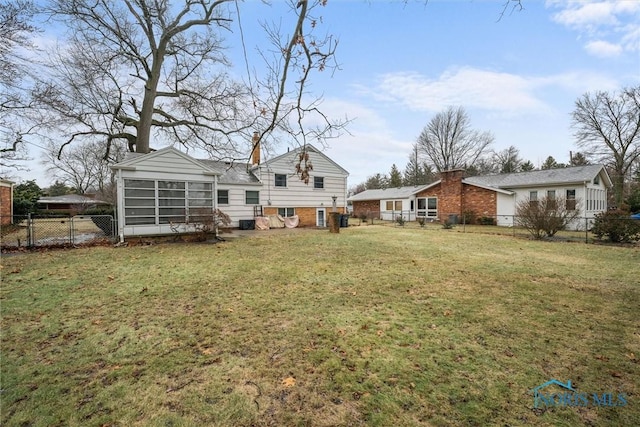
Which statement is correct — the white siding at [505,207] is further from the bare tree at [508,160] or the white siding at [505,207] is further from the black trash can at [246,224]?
the bare tree at [508,160]

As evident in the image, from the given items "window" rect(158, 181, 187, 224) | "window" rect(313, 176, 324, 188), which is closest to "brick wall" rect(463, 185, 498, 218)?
"window" rect(313, 176, 324, 188)

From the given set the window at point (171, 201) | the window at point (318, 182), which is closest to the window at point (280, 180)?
the window at point (318, 182)

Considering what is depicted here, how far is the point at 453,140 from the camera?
38219mm

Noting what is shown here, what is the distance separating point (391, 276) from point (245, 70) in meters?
4.95

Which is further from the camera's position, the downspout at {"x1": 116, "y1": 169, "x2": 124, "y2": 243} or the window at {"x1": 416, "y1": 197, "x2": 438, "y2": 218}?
the window at {"x1": 416, "y1": 197, "x2": 438, "y2": 218}

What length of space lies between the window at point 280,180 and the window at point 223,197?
3414 millimetres

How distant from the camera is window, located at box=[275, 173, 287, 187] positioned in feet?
64.6

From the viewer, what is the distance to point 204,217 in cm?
1196

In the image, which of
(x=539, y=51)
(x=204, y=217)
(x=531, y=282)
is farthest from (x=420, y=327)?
(x=204, y=217)

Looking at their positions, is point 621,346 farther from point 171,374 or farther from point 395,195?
point 395,195

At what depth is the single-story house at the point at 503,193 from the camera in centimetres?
1816

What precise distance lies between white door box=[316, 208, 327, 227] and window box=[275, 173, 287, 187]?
3274 mm

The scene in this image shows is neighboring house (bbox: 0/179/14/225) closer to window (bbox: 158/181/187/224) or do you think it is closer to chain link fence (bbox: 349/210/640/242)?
window (bbox: 158/181/187/224)

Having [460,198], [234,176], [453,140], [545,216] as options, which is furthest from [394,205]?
[234,176]
